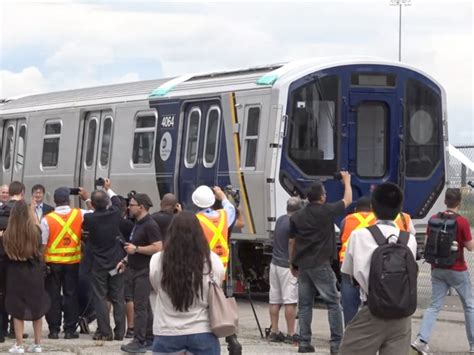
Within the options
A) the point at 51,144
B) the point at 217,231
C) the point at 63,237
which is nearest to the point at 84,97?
the point at 51,144

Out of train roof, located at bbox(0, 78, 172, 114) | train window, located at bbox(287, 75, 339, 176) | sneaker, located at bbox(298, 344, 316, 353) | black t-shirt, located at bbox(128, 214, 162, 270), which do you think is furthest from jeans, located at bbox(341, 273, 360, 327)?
train roof, located at bbox(0, 78, 172, 114)

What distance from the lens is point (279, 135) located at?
16.0 metres

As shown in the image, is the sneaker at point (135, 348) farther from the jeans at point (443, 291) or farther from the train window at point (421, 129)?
the train window at point (421, 129)

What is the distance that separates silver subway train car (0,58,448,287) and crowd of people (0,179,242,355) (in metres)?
2.43

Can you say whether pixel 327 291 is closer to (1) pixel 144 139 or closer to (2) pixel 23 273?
(2) pixel 23 273

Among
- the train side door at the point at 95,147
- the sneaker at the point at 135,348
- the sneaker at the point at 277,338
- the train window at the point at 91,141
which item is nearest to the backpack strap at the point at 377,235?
the sneaker at the point at 135,348

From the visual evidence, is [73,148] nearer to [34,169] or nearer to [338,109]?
[34,169]

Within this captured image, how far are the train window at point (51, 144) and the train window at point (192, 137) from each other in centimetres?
414

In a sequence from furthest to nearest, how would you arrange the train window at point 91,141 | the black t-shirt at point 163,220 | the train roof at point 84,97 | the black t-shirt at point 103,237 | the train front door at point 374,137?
1. the train window at point 91,141
2. the train roof at point 84,97
3. the train front door at point 374,137
4. the black t-shirt at point 103,237
5. the black t-shirt at point 163,220

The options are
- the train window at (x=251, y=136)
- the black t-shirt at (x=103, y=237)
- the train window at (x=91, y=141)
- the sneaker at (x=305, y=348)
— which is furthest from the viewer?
the train window at (x=91, y=141)

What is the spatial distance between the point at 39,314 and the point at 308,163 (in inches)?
209

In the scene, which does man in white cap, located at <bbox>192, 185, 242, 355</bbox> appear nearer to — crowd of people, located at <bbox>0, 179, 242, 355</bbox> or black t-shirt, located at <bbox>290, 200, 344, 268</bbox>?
crowd of people, located at <bbox>0, 179, 242, 355</bbox>

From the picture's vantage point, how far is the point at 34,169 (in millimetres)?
21984

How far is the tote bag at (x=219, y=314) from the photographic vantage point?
24.3ft
